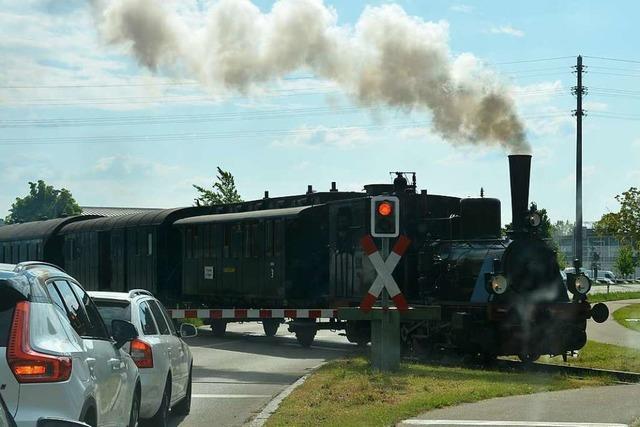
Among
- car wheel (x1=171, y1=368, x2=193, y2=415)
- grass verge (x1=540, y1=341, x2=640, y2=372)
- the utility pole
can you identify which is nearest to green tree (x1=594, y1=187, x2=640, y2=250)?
the utility pole

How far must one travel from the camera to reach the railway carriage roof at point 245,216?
24.0 metres

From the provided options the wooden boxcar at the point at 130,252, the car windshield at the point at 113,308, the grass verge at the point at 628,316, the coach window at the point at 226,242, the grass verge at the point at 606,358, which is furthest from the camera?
the grass verge at the point at 628,316

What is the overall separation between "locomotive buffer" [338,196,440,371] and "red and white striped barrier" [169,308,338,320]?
577 cm

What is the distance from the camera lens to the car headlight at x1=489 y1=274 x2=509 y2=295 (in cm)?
1834

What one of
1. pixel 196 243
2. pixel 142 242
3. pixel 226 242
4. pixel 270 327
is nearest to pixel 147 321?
pixel 226 242

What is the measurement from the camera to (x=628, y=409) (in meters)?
11.8

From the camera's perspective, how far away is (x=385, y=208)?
15.2m

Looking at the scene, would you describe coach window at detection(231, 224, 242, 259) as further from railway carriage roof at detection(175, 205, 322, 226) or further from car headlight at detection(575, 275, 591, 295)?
car headlight at detection(575, 275, 591, 295)

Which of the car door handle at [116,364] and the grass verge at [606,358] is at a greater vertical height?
the car door handle at [116,364]

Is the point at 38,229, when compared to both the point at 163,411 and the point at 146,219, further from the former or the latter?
the point at 163,411

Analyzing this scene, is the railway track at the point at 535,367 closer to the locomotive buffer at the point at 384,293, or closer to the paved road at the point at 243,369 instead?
the paved road at the point at 243,369

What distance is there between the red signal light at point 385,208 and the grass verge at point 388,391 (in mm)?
2215

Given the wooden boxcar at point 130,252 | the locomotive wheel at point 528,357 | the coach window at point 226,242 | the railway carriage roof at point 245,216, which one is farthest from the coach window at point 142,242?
the locomotive wheel at point 528,357

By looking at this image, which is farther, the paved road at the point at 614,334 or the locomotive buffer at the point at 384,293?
the paved road at the point at 614,334
